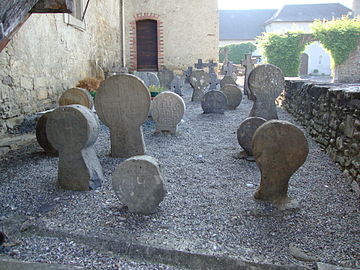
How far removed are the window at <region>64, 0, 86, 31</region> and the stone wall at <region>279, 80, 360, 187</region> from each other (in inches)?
221

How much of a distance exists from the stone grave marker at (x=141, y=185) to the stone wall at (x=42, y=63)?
9.53 feet

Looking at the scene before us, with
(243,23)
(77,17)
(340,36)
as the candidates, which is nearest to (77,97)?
(77,17)

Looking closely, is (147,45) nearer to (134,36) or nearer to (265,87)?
(134,36)

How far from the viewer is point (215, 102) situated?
7910mm

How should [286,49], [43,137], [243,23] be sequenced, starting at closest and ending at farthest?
[43,137]
[286,49]
[243,23]

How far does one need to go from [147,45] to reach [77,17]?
25.4 ft

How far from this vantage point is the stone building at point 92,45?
5.18 m

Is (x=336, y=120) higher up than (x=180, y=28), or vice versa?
(x=180, y=28)

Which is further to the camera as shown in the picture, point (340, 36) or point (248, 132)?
point (340, 36)

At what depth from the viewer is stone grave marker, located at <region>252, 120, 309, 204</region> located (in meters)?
2.93

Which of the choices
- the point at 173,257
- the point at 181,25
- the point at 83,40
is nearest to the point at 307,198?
the point at 173,257

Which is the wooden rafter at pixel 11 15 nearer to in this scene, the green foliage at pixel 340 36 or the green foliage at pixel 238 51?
the green foliage at pixel 340 36

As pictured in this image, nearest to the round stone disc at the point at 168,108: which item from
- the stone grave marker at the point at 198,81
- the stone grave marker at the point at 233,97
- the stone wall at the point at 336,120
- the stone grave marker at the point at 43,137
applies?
the stone grave marker at the point at 43,137

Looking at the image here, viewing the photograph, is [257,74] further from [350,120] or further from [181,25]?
[181,25]
